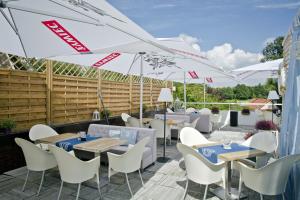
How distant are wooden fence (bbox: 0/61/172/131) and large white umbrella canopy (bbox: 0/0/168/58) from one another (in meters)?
1.43

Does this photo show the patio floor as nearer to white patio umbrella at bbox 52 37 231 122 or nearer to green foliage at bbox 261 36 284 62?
white patio umbrella at bbox 52 37 231 122

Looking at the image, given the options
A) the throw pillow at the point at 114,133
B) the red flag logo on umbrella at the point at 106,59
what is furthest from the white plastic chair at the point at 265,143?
the red flag logo on umbrella at the point at 106,59

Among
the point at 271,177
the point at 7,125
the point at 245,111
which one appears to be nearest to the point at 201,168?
the point at 271,177

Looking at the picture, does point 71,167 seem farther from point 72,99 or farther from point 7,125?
point 72,99

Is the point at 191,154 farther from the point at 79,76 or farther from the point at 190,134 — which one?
the point at 79,76

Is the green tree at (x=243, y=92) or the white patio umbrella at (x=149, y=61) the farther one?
the green tree at (x=243, y=92)

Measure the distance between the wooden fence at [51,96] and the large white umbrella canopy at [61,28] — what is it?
143 centimetres

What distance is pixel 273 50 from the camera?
22609 mm

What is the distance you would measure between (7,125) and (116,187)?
2.29 m

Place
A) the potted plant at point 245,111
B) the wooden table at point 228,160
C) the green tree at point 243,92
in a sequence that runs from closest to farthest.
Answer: the wooden table at point 228,160 → the potted plant at point 245,111 → the green tree at point 243,92

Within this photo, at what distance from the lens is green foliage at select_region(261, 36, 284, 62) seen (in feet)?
71.4

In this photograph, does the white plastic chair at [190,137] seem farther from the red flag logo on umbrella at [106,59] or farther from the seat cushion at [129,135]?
the red flag logo on umbrella at [106,59]

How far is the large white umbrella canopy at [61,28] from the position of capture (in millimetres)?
2163

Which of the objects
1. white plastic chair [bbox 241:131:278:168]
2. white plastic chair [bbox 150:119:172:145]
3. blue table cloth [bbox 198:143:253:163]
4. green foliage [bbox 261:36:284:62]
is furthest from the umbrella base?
green foliage [bbox 261:36:284:62]
